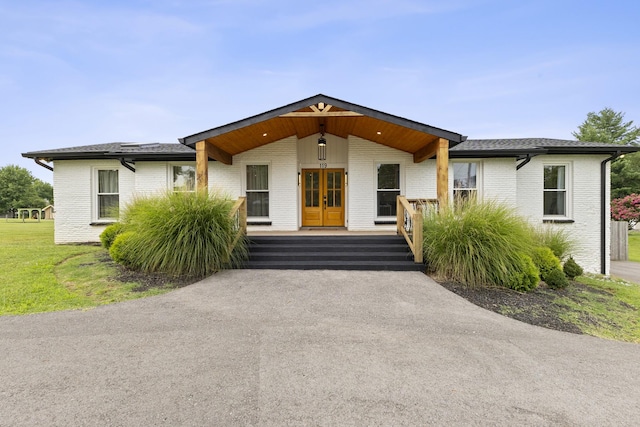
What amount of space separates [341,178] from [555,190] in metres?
7.15

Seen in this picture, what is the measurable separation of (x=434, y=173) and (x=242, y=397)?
366 inches

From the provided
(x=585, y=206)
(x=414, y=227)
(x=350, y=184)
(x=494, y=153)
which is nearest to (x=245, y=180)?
(x=350, y=184)

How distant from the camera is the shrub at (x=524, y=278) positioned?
534 centimetres

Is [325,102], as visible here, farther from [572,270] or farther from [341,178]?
[572,270]

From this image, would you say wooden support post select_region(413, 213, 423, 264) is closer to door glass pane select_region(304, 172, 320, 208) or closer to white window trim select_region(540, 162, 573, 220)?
door glass pane select_region(304, 172, 320, 208)

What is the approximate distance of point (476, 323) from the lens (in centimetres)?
380

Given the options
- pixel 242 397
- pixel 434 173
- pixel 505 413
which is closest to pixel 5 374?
pixel 242 397

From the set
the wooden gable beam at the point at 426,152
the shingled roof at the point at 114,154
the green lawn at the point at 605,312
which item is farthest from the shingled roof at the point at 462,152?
the green lawn at the point at 605,312

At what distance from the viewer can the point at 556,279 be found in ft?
18.7

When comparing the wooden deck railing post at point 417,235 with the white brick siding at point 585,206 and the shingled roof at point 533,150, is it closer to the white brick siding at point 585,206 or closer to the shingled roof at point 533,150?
the shingled roof at point 533,150

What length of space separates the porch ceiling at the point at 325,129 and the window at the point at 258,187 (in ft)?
2.64

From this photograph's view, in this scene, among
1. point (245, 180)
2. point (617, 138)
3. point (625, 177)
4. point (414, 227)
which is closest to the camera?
point (414, 227)

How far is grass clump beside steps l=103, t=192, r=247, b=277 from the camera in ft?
18.5

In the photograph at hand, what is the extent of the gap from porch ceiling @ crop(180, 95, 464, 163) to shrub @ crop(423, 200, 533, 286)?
7.29 ft
